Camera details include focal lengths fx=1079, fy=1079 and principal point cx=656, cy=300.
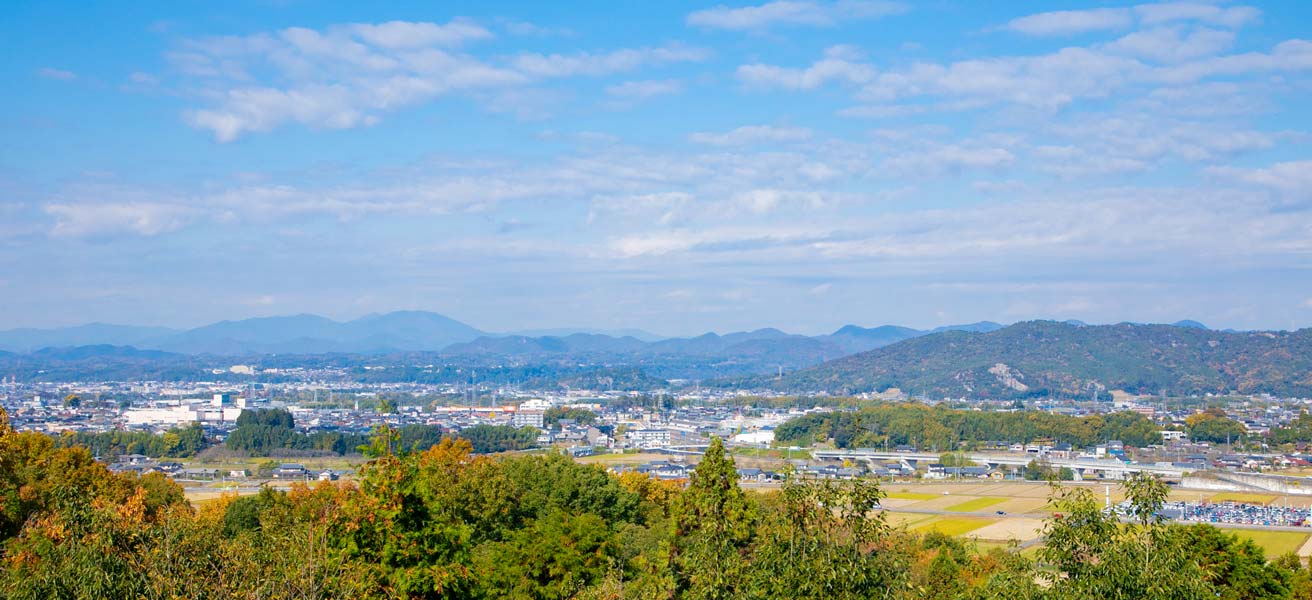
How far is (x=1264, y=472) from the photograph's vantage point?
53.2 metres

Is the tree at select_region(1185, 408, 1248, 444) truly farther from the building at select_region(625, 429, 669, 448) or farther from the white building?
the building at select_region(625, 429, 669, 448)

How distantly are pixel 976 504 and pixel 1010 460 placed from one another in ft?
68.4

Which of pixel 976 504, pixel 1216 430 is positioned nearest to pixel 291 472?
pixel 976 504

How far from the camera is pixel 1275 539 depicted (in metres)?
31.3

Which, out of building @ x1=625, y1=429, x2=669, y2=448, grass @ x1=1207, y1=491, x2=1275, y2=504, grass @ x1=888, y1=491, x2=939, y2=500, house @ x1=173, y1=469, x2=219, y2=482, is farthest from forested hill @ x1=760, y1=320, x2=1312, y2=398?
house @ x1=173, y1=469, x2=219, y2=482

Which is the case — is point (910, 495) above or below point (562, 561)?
below

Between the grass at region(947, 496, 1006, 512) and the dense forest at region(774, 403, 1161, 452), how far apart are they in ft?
78.0

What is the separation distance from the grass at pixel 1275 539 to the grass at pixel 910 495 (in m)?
13.4

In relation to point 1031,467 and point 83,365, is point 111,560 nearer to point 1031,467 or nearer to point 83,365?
point 1031,467

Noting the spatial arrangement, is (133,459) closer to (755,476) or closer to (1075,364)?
(755,476)

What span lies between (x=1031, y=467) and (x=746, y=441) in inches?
926

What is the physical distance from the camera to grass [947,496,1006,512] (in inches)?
1575

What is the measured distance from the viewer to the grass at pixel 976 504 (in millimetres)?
39997

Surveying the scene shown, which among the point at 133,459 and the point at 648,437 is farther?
the point at 648,437
